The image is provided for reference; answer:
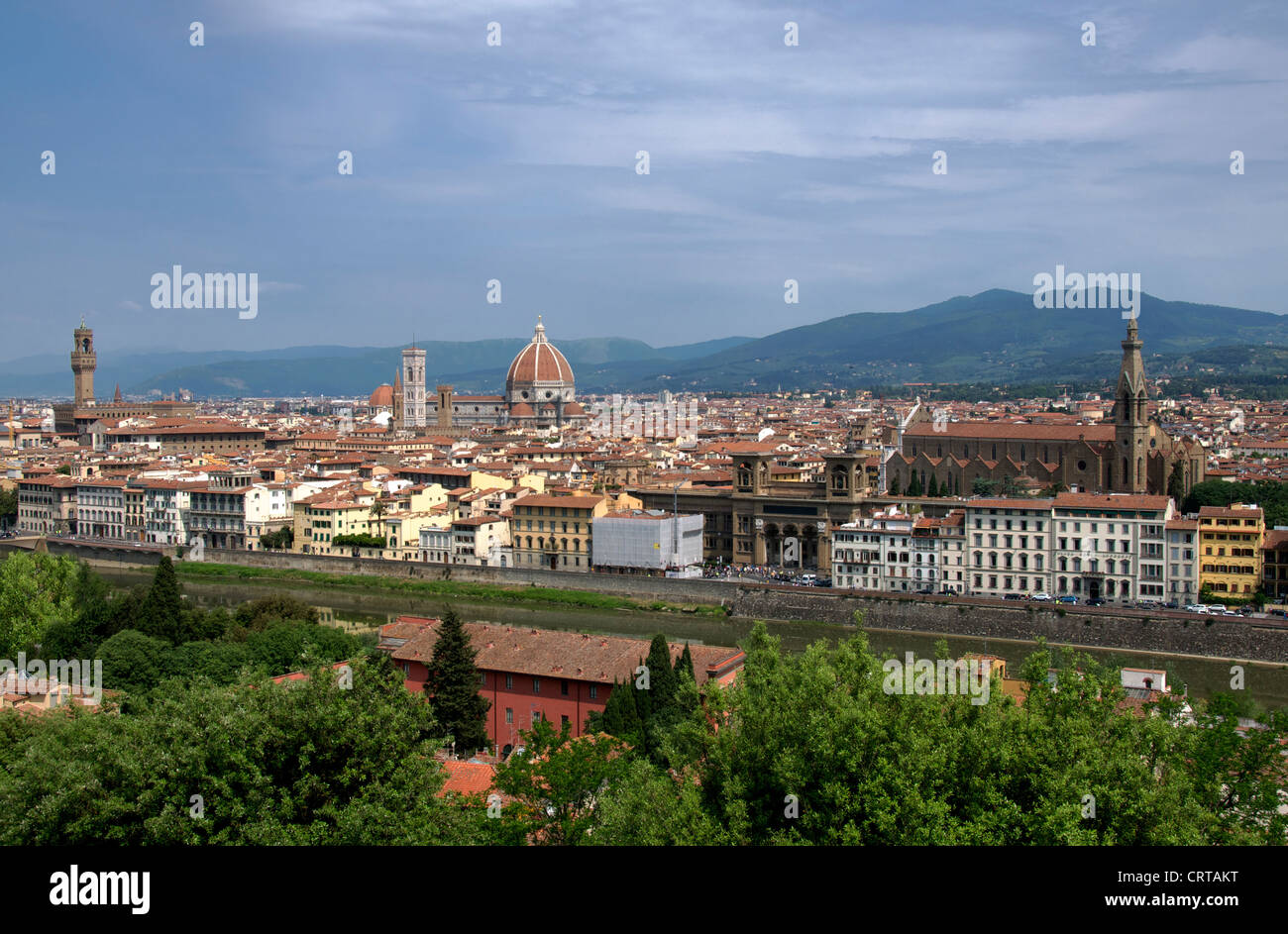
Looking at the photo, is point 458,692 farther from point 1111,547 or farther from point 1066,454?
point 1066,454

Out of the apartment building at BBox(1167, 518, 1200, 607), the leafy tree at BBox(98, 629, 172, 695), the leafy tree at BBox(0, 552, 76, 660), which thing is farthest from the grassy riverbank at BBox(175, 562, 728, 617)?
the leafy tree at BBox(98, 629, 172, 695)

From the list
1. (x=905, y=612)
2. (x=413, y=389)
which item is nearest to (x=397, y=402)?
(x=413, y=389)

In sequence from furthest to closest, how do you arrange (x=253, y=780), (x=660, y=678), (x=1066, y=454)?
(x=1066, y=454), (x=660, y=678), (x=253, y=780)

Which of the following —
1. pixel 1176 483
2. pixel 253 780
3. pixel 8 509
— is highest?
pixel 253 780

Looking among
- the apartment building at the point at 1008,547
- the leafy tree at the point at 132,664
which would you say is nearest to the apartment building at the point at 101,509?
the leafy tree at the point at 132,664

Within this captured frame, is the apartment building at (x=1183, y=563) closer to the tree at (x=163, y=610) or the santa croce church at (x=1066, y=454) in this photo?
the santa croce church at (x=1066, y=454)

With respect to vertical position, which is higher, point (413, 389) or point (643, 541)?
point (413, 389)
